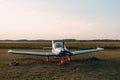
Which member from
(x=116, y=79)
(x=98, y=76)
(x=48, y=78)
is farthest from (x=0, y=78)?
(x=116, y=79)

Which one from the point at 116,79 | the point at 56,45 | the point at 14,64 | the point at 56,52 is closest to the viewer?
the point at 116,79

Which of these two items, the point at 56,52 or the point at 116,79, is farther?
the point at 56,52

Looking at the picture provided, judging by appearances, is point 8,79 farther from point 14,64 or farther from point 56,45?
point 56,45

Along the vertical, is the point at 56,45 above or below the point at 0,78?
above

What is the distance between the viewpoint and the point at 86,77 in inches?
495

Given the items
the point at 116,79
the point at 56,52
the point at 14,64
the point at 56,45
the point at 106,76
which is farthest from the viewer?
the point at 56,45

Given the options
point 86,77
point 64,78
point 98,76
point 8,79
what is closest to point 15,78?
point 8,79

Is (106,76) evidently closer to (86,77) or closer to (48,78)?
(86,77)

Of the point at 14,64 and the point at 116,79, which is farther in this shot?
the point at 14,64

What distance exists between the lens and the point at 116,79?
467 inches

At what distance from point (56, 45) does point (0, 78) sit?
32.6 ft

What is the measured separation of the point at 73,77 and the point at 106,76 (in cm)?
204

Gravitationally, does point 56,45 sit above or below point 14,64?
above

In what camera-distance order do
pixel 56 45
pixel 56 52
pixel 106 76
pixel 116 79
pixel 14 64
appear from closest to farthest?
pixel 116 79
pixel 106 76
pixel 14 64
pixel 56 52
pixel 56 45
